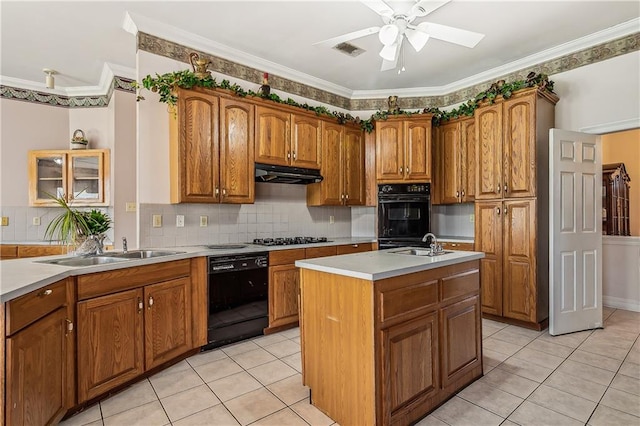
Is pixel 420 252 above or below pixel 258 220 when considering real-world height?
below

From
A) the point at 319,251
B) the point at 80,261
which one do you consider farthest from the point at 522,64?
the point at 80,261

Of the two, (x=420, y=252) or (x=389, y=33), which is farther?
(x=420, y=252)


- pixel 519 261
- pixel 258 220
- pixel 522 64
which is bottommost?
pixel 519 261

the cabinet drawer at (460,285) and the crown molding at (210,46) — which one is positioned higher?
the crown molding at (210,46)

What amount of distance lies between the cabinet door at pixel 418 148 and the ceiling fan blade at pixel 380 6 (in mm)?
2255

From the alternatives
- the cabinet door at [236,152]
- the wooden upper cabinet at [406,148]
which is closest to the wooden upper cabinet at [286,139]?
the cabinet door at [236,152]

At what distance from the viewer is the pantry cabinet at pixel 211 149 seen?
3014mm

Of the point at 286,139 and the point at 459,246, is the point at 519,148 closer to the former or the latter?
the point at 459,246

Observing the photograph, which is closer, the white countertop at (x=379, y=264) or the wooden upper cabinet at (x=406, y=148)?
the white countertop at (x=379, y=264)

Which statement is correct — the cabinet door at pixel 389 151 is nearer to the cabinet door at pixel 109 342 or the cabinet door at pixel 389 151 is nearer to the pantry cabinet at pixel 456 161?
the pantry cabinet at pixel 456 161

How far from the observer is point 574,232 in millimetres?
3289

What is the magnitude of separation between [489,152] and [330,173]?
1875 millimetres

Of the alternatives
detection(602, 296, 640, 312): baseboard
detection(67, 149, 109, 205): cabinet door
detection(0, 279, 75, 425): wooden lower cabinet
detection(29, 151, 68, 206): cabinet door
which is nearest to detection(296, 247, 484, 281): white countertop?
detection(0, 279, 75, 425): wooden lower cabinet

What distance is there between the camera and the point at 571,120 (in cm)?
360
